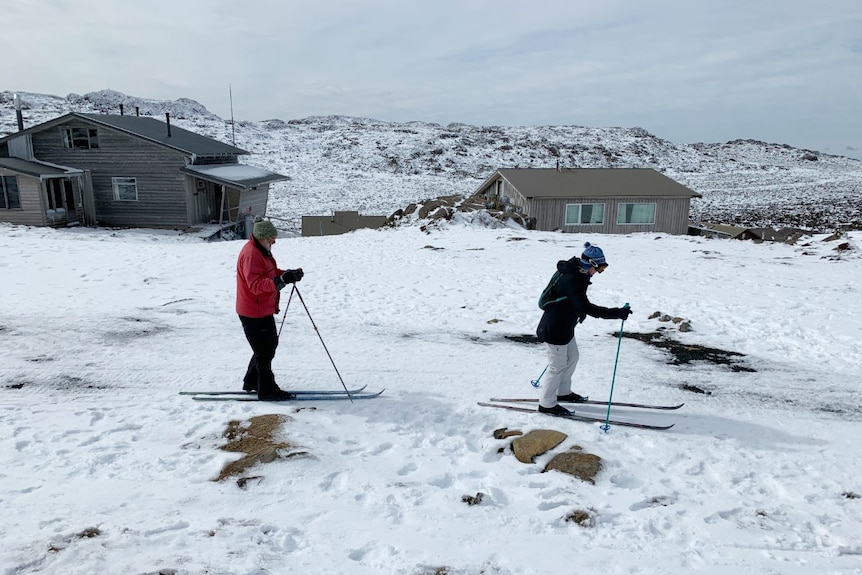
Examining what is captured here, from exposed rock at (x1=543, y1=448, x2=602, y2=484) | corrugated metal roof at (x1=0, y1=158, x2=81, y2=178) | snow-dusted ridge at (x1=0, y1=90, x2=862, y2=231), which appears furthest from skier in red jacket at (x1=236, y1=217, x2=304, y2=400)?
snow-dusted ridge at (x1=0, y1=90, x2=862, y2=231)

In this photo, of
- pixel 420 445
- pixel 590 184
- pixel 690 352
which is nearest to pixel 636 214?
pixel 590 184

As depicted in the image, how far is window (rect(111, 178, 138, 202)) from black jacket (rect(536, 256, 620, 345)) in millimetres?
25224

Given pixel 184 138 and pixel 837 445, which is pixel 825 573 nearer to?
pixel 837 445

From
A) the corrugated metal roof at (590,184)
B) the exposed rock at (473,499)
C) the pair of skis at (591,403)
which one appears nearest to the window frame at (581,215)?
the corrugated metal roof at (590,184)

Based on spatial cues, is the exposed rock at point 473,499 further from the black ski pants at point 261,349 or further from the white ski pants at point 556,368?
the black ski pants at point 261,349

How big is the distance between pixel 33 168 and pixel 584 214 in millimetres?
24715

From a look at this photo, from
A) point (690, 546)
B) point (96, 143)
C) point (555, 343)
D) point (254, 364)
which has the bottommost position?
point (690, 546)

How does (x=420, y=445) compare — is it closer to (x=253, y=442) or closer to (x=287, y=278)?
(x=253, y=442)

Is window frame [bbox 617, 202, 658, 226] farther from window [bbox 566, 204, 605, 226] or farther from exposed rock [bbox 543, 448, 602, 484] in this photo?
exposed rock [bbox 543, 448, 602, 484]

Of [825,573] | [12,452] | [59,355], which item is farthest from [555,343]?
[59,355]

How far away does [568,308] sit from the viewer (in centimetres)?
615

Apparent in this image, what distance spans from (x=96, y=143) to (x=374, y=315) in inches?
828

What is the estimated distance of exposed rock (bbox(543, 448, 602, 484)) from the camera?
5418 mm

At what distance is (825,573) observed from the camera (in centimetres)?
408
